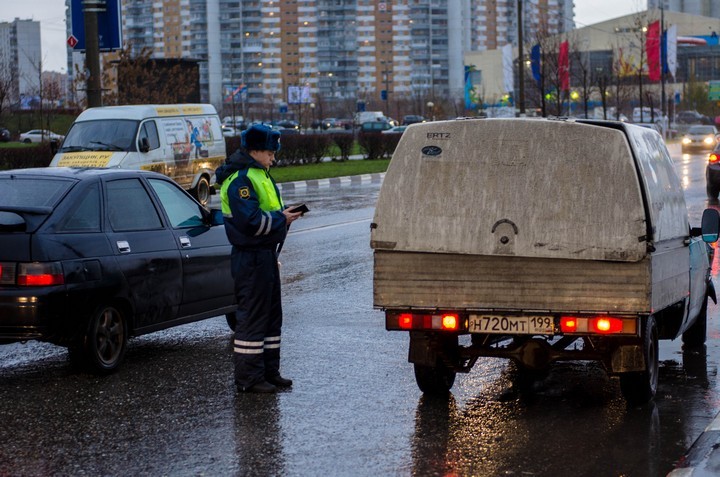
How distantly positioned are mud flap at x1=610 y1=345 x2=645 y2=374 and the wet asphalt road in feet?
0.95

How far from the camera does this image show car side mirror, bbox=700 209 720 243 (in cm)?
875

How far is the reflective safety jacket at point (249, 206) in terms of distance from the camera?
796cm

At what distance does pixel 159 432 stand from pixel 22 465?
904 millimetres

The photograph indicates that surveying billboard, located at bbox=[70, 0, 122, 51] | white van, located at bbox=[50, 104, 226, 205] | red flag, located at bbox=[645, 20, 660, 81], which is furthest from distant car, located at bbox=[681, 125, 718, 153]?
billboard, located at bbox=[70, 0, 122, 51]

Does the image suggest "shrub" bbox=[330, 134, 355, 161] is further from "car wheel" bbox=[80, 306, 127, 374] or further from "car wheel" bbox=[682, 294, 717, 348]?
"car wheel" bbox=[80, 306, 127, 374]

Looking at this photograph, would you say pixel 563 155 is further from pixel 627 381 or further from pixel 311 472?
pixel 311 472

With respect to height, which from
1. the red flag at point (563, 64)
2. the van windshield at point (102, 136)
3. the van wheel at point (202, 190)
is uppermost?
the red flag at point (563, 64)

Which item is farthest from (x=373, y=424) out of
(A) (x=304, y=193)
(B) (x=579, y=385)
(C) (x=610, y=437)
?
(A) (x=304, y=193)

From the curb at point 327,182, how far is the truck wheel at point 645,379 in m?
25.5

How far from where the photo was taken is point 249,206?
799 centimetres

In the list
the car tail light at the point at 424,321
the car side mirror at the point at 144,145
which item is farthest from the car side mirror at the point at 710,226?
the car side mirror at the point at 144,145

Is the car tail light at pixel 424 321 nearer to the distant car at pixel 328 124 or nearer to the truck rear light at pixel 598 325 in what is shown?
the truck rear light at pixel 598 325

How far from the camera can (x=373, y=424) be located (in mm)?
7047

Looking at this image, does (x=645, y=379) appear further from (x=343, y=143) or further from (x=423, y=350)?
(x=343, y=143)
